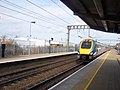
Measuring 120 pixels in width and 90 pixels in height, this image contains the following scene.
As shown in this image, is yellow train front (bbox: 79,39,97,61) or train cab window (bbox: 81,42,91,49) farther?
train cab window (bbox: 81,42,91,49)

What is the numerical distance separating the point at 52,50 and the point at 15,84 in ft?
147

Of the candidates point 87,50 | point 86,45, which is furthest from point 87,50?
point 86,45

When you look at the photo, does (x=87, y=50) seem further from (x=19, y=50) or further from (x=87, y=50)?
(x=19, y=50)

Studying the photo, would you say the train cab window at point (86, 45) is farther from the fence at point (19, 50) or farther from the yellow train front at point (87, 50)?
the fence at point (19, 50)

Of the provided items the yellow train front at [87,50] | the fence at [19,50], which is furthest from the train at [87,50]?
the fence at [19,50]

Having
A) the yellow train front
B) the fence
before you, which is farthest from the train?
the fence

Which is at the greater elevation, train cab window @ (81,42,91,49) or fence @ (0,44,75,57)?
train cab window @ (81,42,91,49)

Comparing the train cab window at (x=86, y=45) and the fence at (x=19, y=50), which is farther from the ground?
the train cab window at (x=86, y=45)

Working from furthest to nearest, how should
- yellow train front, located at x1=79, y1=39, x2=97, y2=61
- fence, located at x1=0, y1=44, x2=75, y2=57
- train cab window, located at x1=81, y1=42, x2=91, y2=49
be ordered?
fence, located at x1=0, y1=44, x2=75, y2=57 → train cab window, located at x1=81, y1=42, x2=91, y2=49 → yellow train front, located at x1=79, y1=39, x2=97, y2=61

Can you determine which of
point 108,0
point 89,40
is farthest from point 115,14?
point 108,0

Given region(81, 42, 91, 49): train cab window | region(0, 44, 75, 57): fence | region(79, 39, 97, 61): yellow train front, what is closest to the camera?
region(79, 39, 97, 61): yellow train front

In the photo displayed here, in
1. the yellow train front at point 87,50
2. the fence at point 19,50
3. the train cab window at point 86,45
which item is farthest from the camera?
the fence at point 19,50

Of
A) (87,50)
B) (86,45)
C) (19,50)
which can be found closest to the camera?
(87,50)

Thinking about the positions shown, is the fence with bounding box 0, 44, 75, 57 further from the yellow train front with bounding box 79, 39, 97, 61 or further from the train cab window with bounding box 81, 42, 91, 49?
the train cab window with bounding box 81, 42, 91, 49
